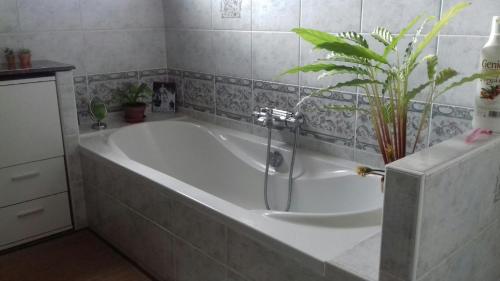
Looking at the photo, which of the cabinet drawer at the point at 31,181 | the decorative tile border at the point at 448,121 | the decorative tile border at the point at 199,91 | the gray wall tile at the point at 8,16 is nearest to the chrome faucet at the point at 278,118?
the decorative tile border at the point at 199,91

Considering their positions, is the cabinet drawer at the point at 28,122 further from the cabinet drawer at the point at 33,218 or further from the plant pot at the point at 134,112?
the plant pot at the point at 134,112

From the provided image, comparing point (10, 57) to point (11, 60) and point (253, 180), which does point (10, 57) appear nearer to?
point (11, 60)

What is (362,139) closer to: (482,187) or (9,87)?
(482,187)

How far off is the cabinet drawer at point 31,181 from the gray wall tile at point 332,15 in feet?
5.04

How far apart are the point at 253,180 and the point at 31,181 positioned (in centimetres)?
119

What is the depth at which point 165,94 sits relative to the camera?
3.15 m

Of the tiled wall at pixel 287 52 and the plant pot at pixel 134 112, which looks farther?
the plant pot at pixel 134 112

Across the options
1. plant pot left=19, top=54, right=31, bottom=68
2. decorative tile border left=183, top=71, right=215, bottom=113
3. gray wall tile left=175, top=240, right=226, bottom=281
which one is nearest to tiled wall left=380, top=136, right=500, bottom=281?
gray wall tile left=175, top=240, right=226, bottom=281

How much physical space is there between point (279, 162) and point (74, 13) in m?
1.55

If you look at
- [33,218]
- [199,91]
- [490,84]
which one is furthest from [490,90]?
[33,218]

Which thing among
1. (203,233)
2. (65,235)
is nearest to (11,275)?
(65,235)

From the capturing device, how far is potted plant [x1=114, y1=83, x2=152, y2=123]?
A: 293 centimetres

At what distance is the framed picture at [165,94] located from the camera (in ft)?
10.3

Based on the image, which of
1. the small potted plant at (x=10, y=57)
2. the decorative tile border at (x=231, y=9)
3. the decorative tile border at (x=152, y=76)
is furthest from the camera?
the decorative tile border at (x=152, y=76)
